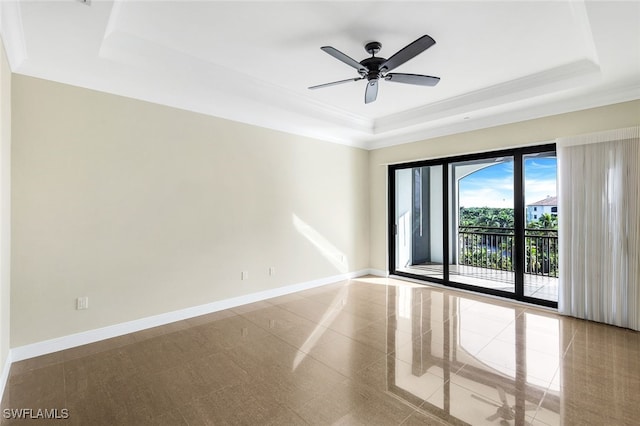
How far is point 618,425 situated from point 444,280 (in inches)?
135

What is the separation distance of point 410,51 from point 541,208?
3552 mm

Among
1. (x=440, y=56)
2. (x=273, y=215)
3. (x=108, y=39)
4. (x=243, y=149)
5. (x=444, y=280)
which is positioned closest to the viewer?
(x=108, y=39)

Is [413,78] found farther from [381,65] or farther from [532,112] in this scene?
[532,112]

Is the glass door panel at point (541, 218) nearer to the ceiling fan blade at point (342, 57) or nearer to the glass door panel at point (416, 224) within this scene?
the glass door panel at point (416, 224)

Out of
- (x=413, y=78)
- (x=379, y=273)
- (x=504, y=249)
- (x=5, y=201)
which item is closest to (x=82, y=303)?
(x=5, y=201)

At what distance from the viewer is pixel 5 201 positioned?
254 centimetres

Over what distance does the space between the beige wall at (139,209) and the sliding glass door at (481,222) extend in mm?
2195

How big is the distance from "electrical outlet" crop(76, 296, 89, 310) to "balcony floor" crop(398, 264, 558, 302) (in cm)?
512

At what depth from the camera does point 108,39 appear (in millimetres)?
2721

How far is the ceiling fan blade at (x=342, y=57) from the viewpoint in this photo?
2454mm

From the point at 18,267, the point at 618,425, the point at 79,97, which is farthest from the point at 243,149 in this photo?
the point at 618,425

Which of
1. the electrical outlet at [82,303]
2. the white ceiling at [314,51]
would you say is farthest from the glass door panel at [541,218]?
the electrical outlet at [82,303]

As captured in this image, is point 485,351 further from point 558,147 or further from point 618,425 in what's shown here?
point 558,147

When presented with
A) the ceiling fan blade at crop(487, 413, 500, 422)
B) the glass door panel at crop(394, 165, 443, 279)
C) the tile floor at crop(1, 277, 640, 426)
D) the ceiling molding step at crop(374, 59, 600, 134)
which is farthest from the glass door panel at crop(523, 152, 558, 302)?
the ceiling fan blade at crop(487, 413, 500, 422)
